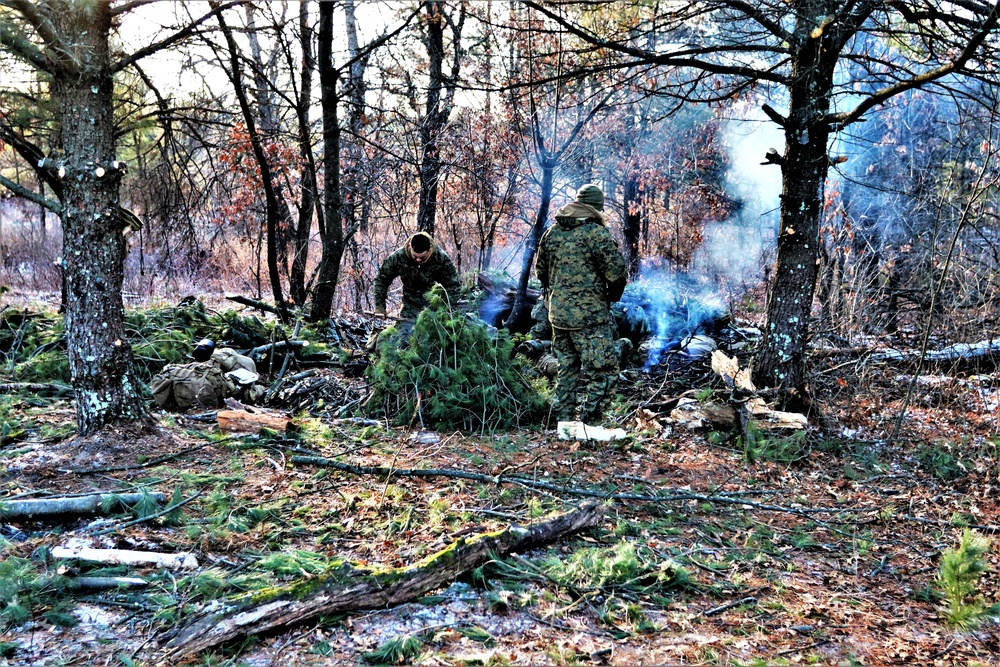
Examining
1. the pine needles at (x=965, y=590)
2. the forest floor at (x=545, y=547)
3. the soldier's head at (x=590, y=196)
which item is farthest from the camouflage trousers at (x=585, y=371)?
the pine needles at (x=965, y=590)

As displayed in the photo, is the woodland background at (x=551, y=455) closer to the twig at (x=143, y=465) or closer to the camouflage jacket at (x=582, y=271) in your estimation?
the twig at (x=143, y=465)

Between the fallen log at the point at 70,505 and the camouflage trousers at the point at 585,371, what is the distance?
4.01 m

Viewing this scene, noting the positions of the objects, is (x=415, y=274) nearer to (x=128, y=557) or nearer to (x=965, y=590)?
(x=128, y=557)

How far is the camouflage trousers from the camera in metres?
6.56

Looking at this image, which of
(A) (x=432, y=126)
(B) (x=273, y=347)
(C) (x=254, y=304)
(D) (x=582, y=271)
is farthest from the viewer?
(A) (x=432, y=126)

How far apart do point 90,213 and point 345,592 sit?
11.6ft

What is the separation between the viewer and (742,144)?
20.5 m

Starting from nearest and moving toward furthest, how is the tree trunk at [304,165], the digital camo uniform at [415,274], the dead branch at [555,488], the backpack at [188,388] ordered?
1. the dead branch at [555,488]
2. the backpack at [188,388]
3. the digital camo uniform at [415,274]
4. the tree trunk at [304,165]

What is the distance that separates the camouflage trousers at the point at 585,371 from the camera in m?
6.56

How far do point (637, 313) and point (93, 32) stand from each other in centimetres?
789

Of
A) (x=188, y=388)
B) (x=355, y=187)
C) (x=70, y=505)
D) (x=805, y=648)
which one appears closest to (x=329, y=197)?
(x=355, y=187)

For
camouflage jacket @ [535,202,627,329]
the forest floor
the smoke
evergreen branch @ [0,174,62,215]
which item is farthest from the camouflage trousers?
the smoke

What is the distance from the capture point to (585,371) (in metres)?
6.68

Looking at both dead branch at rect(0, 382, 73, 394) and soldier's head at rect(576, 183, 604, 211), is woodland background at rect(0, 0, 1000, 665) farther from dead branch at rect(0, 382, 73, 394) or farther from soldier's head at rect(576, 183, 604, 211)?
soldier's head at rect(576, 183, 604, 211)
